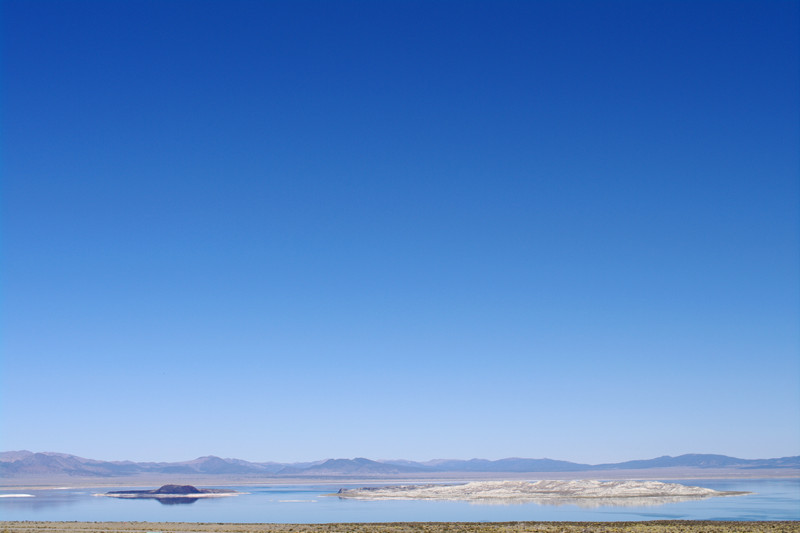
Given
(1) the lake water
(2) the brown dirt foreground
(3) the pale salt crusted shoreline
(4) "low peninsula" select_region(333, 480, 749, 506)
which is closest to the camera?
(2) the brown dirt foreground

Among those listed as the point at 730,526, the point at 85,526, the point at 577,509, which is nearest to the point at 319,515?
the point at 85,526

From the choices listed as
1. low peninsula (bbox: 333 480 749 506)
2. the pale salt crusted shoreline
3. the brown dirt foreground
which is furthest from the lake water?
the pale salt crusted shoreline

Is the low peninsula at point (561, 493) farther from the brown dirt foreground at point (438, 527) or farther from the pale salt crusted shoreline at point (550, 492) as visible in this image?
the brown dirt foreground at point (438, 527)

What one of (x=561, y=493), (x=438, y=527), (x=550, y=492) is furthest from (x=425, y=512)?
(x=550, y=492)

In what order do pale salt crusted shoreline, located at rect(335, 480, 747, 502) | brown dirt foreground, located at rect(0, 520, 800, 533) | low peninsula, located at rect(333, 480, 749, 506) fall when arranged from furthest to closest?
pale salt crusted shoreline, located at rect(335, 480, 747, 502) → low peninsula, located at rect(333, 480, 749, 506) → brown dirt foreground, located at rect(0, 520, 800, 533)

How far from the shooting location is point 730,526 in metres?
53.8

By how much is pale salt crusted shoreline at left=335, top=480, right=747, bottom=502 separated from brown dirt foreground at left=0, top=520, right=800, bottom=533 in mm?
37988

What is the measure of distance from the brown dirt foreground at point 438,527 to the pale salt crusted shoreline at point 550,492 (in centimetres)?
3799

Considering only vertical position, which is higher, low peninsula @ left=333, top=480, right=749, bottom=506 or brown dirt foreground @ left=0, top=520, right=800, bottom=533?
brown dirt foreground @ left=0, top=520, right=800, bottom=533

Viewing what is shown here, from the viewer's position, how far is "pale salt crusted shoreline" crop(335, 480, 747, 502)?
99250 mm

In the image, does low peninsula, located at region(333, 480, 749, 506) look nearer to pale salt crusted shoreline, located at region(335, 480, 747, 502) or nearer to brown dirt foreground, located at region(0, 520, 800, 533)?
pale salt crusted shoreline, located at region(335, 480, 747, 502)

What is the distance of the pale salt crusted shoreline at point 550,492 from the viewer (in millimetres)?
99250

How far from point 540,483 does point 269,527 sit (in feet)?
226

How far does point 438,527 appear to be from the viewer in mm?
→ 56844
